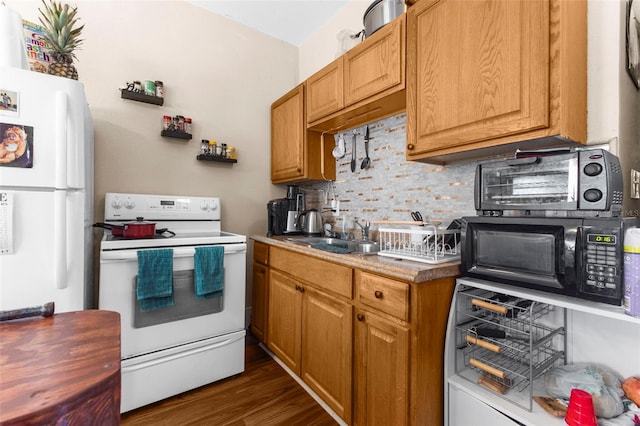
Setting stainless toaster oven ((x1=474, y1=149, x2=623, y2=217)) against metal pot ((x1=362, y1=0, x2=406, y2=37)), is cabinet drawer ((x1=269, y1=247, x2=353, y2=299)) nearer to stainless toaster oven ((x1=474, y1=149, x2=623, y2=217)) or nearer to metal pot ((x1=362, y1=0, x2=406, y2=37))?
stainless toaster oven ((x1=474, y1=149, x2=623, y2=217))

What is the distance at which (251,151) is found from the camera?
2.77 m

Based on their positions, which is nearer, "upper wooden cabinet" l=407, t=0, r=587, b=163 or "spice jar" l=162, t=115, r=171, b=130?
"upper wooden cabinet" l=407, t=0, r=587, b=163

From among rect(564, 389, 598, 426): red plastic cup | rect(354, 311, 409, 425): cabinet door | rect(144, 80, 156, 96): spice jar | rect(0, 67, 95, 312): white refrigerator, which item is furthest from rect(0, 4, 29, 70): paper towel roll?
rect(564, 389, 598, 426): red plastic cup

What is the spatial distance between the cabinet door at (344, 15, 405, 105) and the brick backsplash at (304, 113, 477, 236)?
331 millimetres

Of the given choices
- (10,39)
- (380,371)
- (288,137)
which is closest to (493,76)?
(380,371)

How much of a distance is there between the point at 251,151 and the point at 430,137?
1.82 metres

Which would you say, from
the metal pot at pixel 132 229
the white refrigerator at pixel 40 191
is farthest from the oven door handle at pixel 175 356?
the metal pot at pixel 132 229

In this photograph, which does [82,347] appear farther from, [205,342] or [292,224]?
[292,224]

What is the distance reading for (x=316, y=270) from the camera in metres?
1.69

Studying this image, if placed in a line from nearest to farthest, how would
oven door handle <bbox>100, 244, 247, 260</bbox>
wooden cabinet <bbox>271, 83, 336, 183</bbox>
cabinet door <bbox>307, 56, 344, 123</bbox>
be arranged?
oven door handle <bbox>100, 244, 247, 260</bbox> → cabinet door <bbox>307, 56, 344, 123</bbox> → wooden cabinet <bbox>271, 83, 336, 183</bbox>

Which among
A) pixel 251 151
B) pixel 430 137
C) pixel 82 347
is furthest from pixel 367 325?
pixel 251 151

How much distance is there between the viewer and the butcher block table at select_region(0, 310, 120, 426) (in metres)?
0.42

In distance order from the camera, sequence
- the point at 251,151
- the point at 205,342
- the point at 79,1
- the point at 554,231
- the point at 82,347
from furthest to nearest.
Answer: the point at 251,151, the point at 79,1, the point at 205,342, the point at 554,231, the point at 82,347

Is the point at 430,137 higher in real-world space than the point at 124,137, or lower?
lower
